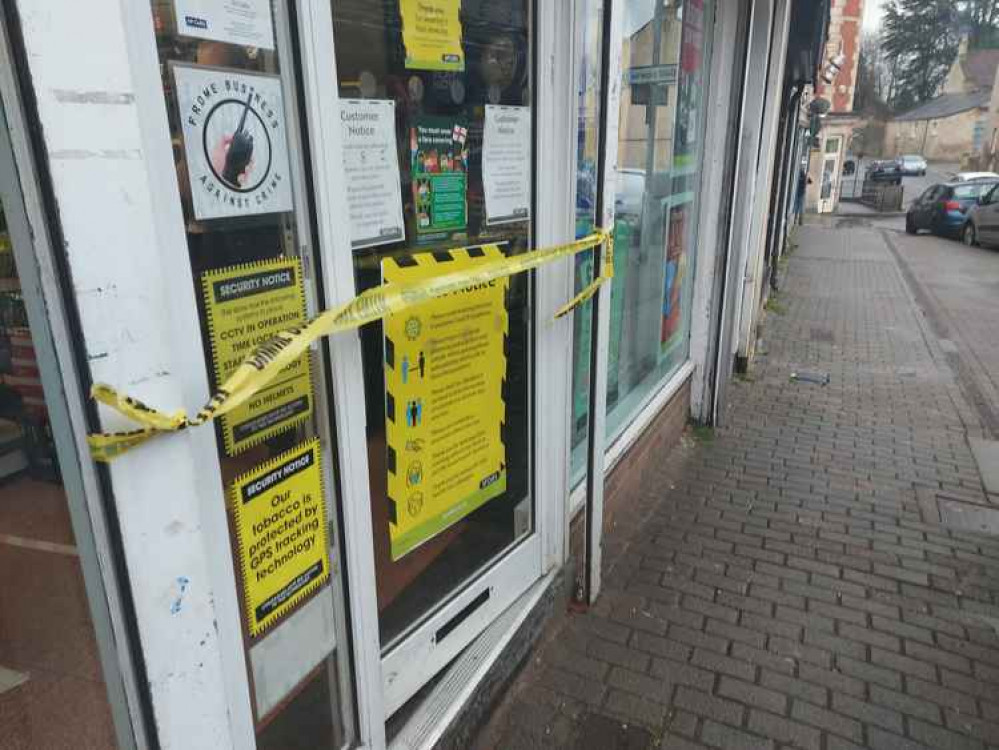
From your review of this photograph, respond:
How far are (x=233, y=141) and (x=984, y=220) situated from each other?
21517 millimetres

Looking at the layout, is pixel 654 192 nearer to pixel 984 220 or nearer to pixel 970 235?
pixel 984 220

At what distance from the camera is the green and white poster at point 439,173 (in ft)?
7.37

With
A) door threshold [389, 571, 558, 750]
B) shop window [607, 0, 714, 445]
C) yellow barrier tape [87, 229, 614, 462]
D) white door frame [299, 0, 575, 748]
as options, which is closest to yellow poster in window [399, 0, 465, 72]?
white door frame [299, 0, 575, 748]

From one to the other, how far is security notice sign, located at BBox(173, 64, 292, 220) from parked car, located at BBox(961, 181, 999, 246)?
68.5 ft

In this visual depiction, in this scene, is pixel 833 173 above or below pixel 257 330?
below

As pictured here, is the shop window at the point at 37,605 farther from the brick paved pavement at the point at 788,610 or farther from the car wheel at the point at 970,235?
the car wheel at the point at 970,235

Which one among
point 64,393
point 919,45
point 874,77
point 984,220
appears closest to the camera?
point 64,393

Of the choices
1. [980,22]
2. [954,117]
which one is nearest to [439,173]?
[954,117]

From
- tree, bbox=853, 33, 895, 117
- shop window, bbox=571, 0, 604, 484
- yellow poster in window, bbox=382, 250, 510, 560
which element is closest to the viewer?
yellow poster in window, bbox=382, 250, 510, 560

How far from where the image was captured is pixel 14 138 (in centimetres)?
99

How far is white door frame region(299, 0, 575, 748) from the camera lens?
5.22ft

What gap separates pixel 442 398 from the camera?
2.44 m

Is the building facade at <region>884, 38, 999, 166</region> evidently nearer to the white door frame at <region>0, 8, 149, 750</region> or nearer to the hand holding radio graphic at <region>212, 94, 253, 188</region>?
the hand holding radio graphic at <region>212, 94, 253, 188</region>

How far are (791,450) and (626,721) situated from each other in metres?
3.20
